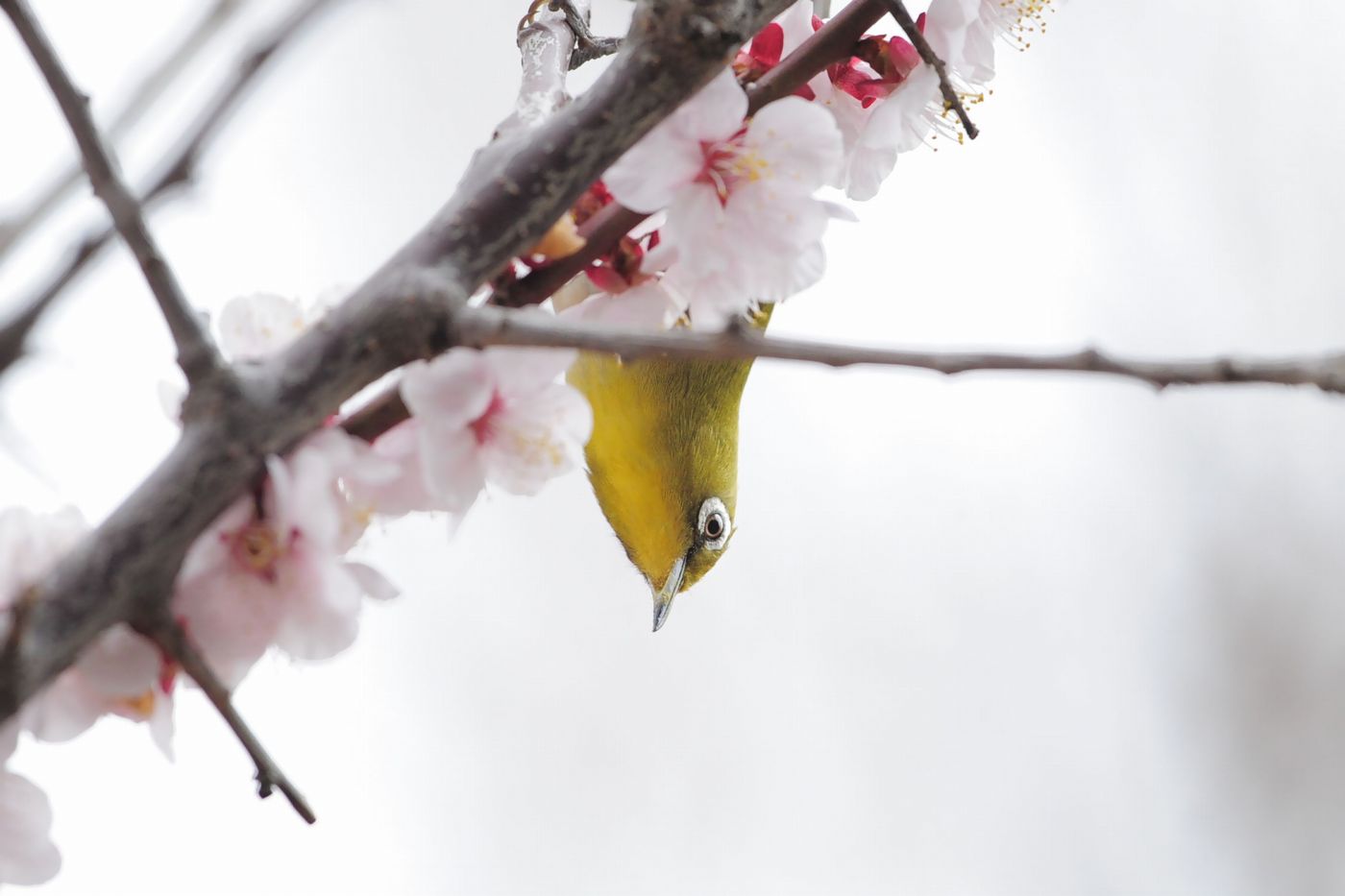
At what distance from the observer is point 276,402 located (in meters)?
0.29

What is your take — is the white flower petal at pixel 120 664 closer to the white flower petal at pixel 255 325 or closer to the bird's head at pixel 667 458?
the white flower petal at pixel 255 325

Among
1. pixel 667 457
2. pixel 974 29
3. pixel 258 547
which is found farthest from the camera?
pixel 667 457

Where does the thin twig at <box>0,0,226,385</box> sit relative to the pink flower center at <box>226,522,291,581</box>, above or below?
above

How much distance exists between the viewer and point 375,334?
290mm

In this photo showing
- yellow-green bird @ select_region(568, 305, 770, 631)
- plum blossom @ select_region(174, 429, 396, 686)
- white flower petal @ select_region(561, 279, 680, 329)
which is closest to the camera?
plum blossom @ select_region(174, 429, 396, 686)

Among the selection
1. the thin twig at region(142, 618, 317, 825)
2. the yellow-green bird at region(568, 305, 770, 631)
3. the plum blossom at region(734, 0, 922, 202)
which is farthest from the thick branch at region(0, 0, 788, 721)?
the yellow-green bird at region(568, 305, 770, 631)

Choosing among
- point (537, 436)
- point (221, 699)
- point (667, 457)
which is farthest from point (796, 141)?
point (667, 457)

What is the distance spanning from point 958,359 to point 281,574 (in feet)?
0.63

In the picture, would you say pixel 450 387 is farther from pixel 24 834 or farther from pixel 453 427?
pixel 24 834

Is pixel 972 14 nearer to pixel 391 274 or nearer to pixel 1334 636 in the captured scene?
pixel 391 274

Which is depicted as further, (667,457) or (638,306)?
(667,457)

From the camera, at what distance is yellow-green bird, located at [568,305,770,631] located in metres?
0.91

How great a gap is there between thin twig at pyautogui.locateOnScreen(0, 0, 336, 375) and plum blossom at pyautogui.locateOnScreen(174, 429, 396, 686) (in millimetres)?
94

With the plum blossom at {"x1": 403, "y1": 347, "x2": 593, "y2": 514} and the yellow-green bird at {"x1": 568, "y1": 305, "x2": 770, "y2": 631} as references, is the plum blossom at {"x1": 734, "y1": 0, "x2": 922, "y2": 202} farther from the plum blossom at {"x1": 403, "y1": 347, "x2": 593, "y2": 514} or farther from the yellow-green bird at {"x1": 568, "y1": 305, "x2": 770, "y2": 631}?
the yellow-green bird at {"x1": 568, "y1": 305, "x2": 770, "y2": 631}
